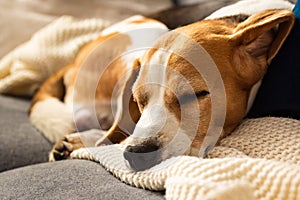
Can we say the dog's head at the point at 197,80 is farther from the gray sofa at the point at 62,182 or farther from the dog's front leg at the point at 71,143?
the dog's front leg at the point at 71,143

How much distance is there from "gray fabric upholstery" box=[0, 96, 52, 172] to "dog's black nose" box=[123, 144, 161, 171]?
0.58 metres

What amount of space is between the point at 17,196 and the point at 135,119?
43 centimetres

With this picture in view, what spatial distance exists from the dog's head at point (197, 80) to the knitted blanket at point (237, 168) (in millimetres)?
63

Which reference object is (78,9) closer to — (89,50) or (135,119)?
(89,50)

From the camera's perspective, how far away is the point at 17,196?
42.9 inches

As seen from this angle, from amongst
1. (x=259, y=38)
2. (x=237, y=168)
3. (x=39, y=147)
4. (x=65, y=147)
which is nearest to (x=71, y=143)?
(x=65, y=147)

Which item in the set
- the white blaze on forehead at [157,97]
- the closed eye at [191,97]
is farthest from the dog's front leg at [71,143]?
the closed eye at [191,97]

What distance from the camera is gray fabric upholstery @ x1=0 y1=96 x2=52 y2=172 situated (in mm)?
1586

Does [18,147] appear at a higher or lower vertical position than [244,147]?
lower

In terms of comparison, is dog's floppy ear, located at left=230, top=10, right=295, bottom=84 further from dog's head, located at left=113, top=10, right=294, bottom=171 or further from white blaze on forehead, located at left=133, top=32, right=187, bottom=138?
white blaze on forehead, located at left=133, top=32, right=187, bottom=138

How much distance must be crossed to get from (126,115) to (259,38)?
0.43 m

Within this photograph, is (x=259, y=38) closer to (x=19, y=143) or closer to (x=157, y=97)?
(x=157, y=97)

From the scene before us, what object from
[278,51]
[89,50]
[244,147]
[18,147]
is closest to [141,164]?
[244,147]

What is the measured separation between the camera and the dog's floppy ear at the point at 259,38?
128 centimetres
